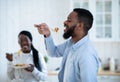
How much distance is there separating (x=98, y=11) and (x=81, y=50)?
2536 millimetres

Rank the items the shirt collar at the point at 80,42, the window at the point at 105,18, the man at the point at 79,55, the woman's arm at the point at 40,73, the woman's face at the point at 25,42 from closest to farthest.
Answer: the man at the point at 79,55
the shirt collar at the point at 80,42
the woman's arm at the point at 40,73
the woman's face at the point at 25,42
the window at the point at 105,18

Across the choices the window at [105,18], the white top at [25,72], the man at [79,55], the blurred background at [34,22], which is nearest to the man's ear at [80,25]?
the man at [79,55]

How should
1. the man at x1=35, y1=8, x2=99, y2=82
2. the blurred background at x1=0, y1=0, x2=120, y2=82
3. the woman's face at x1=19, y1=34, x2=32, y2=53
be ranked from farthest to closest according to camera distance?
1. the blurred background at x1=0, y1=0, x2=120, y2=82
2. the woman's face at x1=19, y1=34, x2=32, y2=53
3. the man at x1=35, y1=8, x2=99, y2=82

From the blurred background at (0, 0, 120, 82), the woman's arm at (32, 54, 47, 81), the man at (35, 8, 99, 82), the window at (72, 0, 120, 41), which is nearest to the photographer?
the man at (35, 8, 99, 82)

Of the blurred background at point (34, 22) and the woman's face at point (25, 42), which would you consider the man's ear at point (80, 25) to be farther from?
the blurred background at point (34, 22)

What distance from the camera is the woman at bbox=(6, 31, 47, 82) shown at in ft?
8.21

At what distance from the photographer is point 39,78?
2.51 metres

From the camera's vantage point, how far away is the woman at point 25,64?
2.50 metres

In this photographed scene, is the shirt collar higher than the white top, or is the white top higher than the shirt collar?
the shirt collar


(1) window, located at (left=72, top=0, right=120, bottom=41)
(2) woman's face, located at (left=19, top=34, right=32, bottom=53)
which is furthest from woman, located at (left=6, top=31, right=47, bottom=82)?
(1) window, located at (left=72, top=0, right=120, bottom=41)

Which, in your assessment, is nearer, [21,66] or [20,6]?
[21,66]

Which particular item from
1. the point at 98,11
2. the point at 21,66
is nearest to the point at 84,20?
the point at 21,66

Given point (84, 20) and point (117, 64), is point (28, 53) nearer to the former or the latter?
point (84, 20)

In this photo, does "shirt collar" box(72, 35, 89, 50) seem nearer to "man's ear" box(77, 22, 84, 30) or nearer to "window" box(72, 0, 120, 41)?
"man's ear" box(77, 22, 84, 30)
